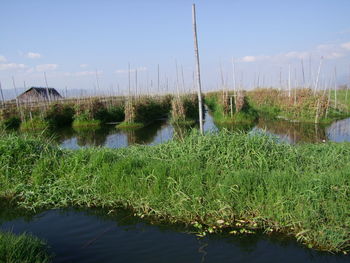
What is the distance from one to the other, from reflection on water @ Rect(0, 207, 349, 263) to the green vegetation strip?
23 cm

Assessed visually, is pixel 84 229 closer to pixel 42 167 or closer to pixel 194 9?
pixel 42 167

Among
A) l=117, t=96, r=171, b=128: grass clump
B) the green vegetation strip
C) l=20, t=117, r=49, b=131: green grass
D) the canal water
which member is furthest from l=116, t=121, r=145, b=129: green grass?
the canal water

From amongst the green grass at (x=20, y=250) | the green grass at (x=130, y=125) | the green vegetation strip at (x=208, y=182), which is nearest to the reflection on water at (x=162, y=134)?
the green grass at (x=130, y=125)

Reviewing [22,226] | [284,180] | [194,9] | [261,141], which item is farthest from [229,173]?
[194,9]

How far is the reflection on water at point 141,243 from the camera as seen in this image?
386cm

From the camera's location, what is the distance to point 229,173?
5023mm

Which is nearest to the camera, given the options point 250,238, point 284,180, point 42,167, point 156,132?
point 250,238

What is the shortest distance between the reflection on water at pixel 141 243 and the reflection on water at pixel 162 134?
6218 mm

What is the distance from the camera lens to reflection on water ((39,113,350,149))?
463 inches

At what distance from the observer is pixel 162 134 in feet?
47.4

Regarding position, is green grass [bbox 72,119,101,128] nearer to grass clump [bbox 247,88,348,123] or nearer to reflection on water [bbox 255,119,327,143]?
reflection on water [bbox 255,119,327,143]

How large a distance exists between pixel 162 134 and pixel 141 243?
10.3m

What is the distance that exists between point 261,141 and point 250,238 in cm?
232

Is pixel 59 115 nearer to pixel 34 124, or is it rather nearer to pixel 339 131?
pixel 34 124
